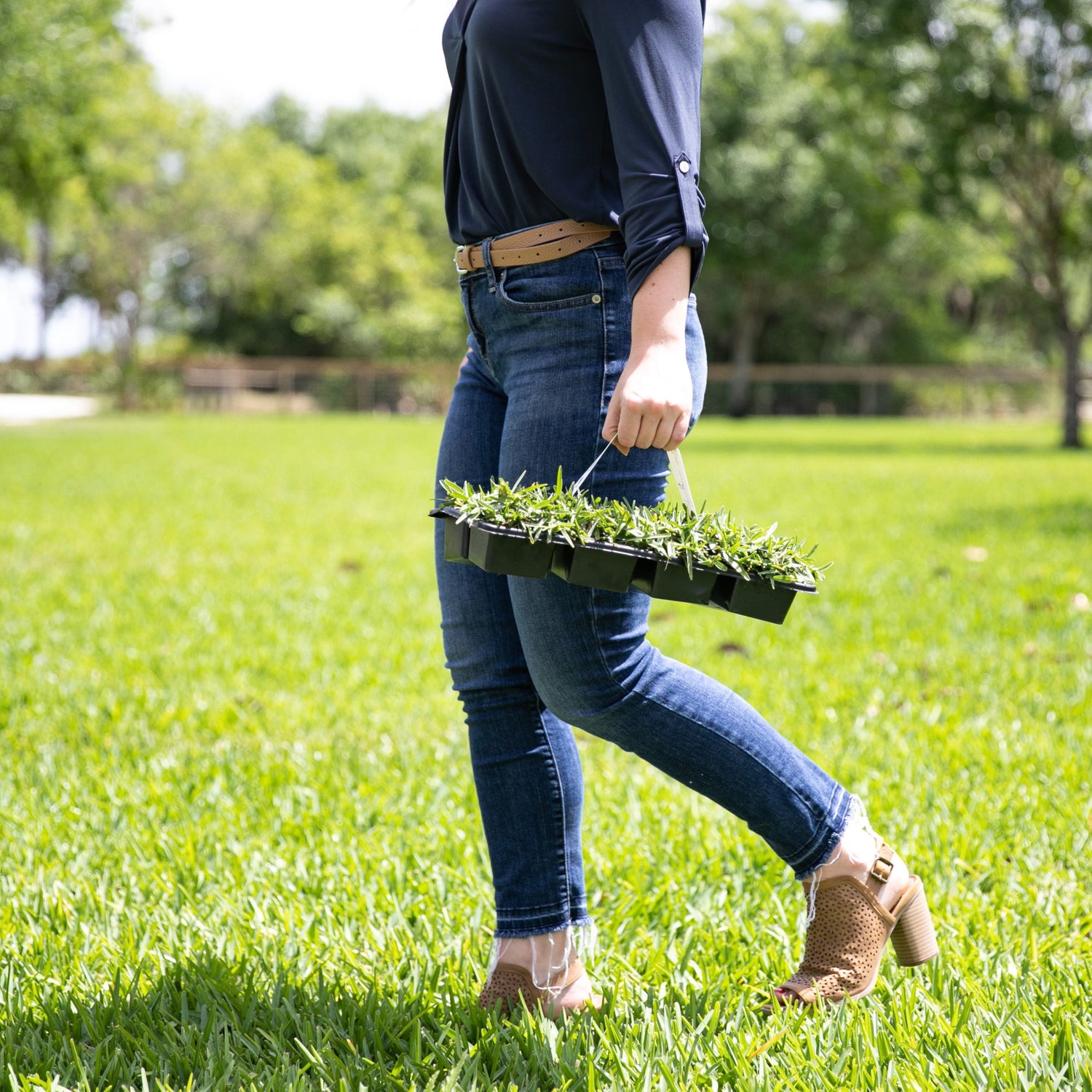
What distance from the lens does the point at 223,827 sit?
109 inches

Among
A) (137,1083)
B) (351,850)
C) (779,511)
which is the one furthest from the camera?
(779,511)

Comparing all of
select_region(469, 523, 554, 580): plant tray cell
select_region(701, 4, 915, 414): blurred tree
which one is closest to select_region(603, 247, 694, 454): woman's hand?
select_region(469, 523, 554, 580): plant tray cell

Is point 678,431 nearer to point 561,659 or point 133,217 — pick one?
point 561,659

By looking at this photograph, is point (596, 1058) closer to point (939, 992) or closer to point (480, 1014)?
point (480, 1014)

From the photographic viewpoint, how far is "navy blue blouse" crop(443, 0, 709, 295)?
5.02 feet

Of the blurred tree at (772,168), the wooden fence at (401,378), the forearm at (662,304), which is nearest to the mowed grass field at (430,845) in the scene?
the forearm at (662,304)

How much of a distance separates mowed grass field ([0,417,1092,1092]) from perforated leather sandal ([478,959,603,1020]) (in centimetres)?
4

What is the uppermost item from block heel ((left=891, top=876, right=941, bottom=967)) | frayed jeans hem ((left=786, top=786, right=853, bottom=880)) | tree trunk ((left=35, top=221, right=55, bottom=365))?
tree trunk ((left=35, top=221, right=55, bottom=365))

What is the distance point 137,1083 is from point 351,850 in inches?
35.4

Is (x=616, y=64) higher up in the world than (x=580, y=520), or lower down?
higher up

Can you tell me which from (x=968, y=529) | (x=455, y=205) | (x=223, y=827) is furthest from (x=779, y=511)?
(x=455, y=205)

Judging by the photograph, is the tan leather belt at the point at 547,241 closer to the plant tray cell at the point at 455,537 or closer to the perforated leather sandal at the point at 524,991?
the plant tray cell at the point at 455,537

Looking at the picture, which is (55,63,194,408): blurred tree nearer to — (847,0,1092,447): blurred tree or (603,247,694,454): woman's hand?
(847,0,1092,447): blurred tree

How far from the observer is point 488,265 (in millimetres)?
1736
